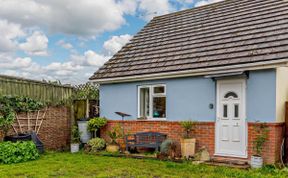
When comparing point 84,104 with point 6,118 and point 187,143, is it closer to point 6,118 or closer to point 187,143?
point 6,118

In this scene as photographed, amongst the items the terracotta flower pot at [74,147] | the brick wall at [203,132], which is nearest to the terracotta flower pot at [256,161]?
the brick wall at [203,132]

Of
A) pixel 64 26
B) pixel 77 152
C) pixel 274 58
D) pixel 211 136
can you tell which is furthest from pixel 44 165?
pixel 274 58

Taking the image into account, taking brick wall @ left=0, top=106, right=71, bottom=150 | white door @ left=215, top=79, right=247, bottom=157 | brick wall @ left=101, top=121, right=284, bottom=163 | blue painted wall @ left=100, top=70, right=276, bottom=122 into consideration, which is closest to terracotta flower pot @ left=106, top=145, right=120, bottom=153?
brick wall @ left=101, top=121, right=284, bottom=163

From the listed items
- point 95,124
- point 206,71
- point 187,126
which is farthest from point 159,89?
point 95,124

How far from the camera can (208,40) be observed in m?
11.1

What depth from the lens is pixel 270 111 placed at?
8406mm

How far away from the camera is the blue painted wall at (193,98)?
8531 millimetres

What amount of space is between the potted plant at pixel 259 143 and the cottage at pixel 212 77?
0.50 feet

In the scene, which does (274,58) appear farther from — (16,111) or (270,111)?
(16,111)

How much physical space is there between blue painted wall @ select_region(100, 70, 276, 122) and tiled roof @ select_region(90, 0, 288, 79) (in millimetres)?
508

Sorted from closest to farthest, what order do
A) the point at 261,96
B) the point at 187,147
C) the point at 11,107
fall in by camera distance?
the point at 261,96
the point at 187,147
the point at 11,107

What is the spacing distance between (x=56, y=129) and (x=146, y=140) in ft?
13.8

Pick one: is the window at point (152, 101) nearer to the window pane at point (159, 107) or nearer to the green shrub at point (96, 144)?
the window pane at point (159, 107)

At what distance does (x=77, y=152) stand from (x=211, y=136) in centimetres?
542
